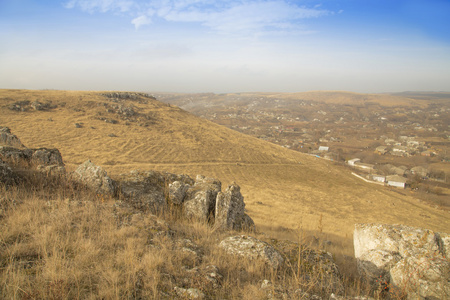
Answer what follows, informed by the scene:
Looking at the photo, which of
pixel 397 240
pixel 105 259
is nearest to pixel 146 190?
pixel 105 259

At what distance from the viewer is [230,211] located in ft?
23.7

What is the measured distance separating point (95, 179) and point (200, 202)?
11.4ft

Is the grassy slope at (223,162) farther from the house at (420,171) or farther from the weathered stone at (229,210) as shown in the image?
the house at (420,171)

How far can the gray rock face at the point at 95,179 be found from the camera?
22.8 ft

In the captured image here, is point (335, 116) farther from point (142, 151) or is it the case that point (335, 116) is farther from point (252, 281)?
point (252, 281)

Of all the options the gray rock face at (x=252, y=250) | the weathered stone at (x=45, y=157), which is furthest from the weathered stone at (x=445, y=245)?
the weathered stone at (x=45, y=157)

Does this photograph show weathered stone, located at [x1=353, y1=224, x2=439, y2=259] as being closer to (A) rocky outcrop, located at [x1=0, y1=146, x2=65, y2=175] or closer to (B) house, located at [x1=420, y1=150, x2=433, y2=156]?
(A) rocky outcrop, located at [x1=0, y1=146, x2=65, y2=175]

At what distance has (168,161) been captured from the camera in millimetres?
29047

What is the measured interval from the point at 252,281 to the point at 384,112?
23957 cm

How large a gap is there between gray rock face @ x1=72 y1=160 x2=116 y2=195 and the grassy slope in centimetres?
1075

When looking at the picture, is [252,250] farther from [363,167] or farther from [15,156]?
[363,167]

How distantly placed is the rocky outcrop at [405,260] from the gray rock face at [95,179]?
7.33 metres

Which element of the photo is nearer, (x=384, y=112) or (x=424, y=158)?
(x=424, y=158)

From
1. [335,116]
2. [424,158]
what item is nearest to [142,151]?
[424,158]
